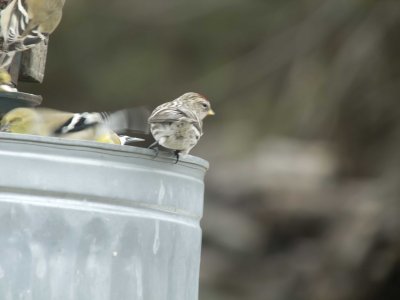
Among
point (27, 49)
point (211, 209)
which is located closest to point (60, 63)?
point (211, 209)

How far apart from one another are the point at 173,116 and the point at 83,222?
1.13 metres

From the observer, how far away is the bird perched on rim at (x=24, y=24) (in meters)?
4.45

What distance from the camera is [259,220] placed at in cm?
1093

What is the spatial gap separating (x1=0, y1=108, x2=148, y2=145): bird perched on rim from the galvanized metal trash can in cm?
53

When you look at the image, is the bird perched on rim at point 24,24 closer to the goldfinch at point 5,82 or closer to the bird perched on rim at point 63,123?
the goldfinch at point 5,82

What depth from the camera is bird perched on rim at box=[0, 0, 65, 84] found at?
4.45 metres

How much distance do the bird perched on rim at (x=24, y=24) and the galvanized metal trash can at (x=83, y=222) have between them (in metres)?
1.50

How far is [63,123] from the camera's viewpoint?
11.8 ft

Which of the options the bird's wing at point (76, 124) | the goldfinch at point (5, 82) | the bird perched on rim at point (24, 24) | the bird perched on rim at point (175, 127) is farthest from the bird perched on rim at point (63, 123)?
the bird perched on rim at point (24, 24)

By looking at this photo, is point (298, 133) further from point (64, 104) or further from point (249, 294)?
point (64, 104)

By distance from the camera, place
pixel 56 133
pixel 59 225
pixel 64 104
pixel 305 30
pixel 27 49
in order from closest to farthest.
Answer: pixel 59 225
pixel 56 133
pixel 27 49
pixel 305 30
pixel 64 104

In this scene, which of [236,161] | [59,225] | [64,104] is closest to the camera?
[59,225]

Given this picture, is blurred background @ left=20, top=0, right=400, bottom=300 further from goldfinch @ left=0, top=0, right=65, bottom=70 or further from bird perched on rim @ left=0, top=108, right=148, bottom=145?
bird perched on rim @ left=0, top=108, right=148, bottom=145

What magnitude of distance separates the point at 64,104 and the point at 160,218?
1301 cm
